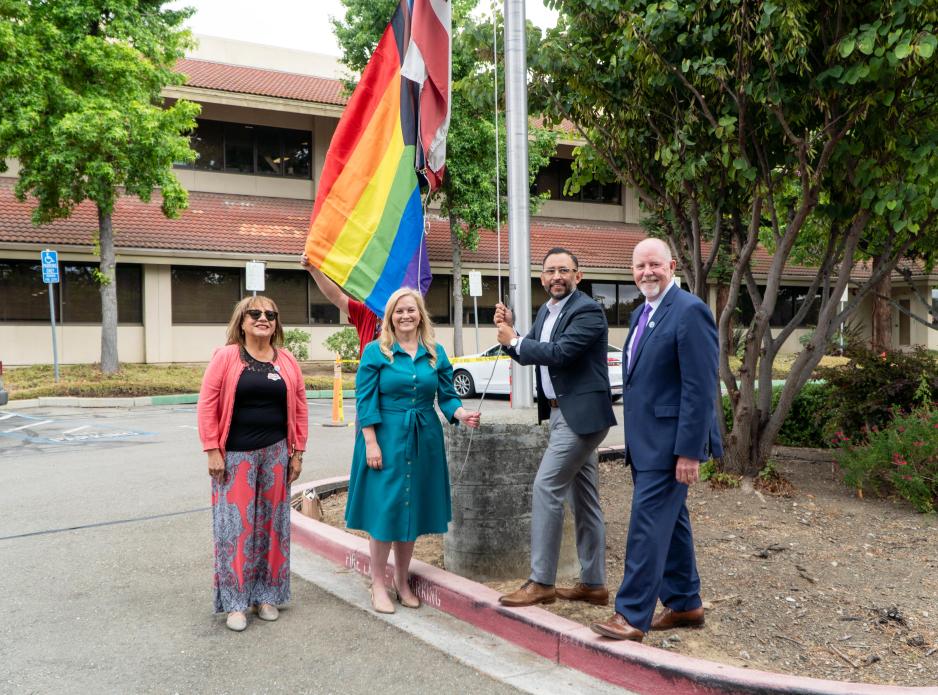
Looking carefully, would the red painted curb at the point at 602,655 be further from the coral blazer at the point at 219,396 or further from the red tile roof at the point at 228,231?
the red tile roof at the point at 228,231

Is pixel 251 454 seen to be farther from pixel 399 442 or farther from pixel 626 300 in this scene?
pixel 626 300

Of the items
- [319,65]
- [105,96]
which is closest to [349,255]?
[105,96]

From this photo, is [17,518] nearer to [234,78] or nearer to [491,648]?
[491,648]

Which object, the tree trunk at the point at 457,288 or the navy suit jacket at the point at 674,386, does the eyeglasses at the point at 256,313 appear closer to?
the navy suit jacket at the point at 674,386

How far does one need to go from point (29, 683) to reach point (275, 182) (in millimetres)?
25278

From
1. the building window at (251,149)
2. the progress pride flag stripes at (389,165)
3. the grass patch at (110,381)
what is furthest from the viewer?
the building window at (251,149)

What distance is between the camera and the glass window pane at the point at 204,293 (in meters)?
25.4

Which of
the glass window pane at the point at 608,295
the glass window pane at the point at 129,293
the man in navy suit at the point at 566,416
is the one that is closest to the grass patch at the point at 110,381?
the glass window pane at the point at 129,293

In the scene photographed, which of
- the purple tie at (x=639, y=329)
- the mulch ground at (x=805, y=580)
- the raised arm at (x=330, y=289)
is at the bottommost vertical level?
the mulch ground at (x=805, y=580)

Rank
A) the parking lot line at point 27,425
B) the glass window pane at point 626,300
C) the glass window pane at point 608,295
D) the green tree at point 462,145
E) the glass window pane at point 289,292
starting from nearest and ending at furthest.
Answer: the parking lot line at point 27,425
the green tree at point 462,145
the glass window pane at point 289,292
the glass window pane at point 608,295
the glass window pane at point 626,300

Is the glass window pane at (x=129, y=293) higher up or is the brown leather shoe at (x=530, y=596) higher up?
the glass window pane at (x=129, y=293)

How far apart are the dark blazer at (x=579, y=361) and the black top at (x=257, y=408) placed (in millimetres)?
1418

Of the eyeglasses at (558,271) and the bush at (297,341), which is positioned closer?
the eyeglasses at (558,271)

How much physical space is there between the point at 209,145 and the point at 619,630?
25954mm
